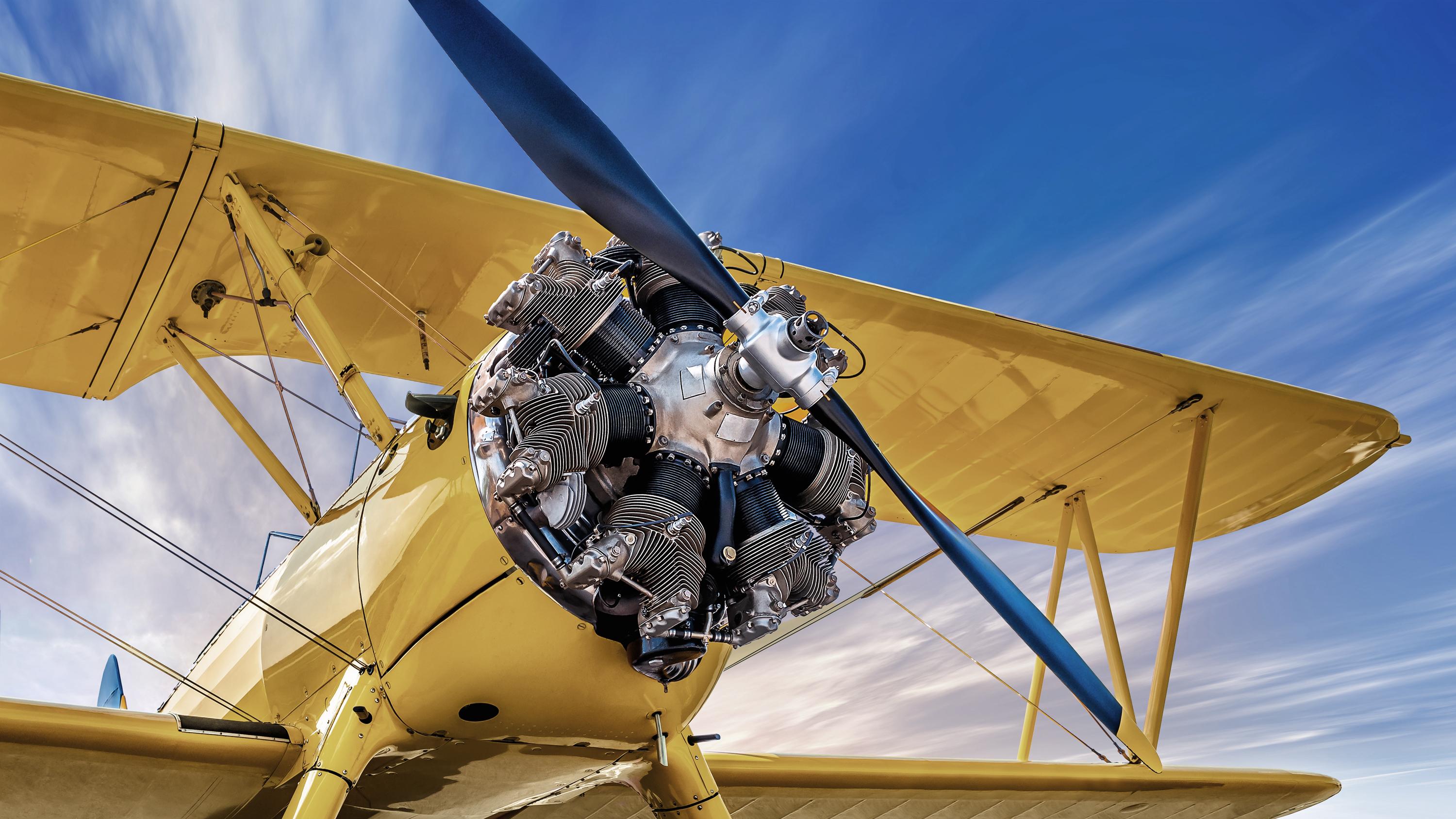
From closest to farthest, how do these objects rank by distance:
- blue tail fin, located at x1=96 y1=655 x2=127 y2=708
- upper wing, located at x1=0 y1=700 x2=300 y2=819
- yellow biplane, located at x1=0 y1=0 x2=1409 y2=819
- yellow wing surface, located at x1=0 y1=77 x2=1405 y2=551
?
yellow biplane, located at x1=0 y1=0 x2=1409 y2=819 < upper wing, located at x1=0 y1=700 x2=300 y2=819 < yellow wing surface, located at x1=0 y1=77 x2=1405 y2=551 < blue tail fin, located at x1=96 y1=655 x2=127 y2=708

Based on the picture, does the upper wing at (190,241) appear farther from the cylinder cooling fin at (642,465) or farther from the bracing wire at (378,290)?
the cylinder cooling fin at (642,465)

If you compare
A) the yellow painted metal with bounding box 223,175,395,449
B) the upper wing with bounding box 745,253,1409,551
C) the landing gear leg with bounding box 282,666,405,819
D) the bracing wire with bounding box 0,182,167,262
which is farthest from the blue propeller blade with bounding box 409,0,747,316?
the bracing wire with bounding box 0,182,167,262

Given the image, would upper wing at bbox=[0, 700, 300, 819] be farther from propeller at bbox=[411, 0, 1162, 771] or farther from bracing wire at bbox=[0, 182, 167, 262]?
propeller at bbox=[411, 0, 1162, 771]

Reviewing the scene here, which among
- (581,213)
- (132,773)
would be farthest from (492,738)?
(581,213)

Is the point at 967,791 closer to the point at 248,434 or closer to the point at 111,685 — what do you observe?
the point at 248,434

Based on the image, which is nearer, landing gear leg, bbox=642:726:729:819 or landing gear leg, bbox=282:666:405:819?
landing gear leg, bbox=282:666:405:819

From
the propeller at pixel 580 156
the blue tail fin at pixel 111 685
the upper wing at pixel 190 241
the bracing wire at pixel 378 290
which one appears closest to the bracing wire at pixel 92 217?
the upper wing at pixel 190 241

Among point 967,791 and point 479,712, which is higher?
point 967,791

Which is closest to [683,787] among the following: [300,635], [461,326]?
[300,635]
